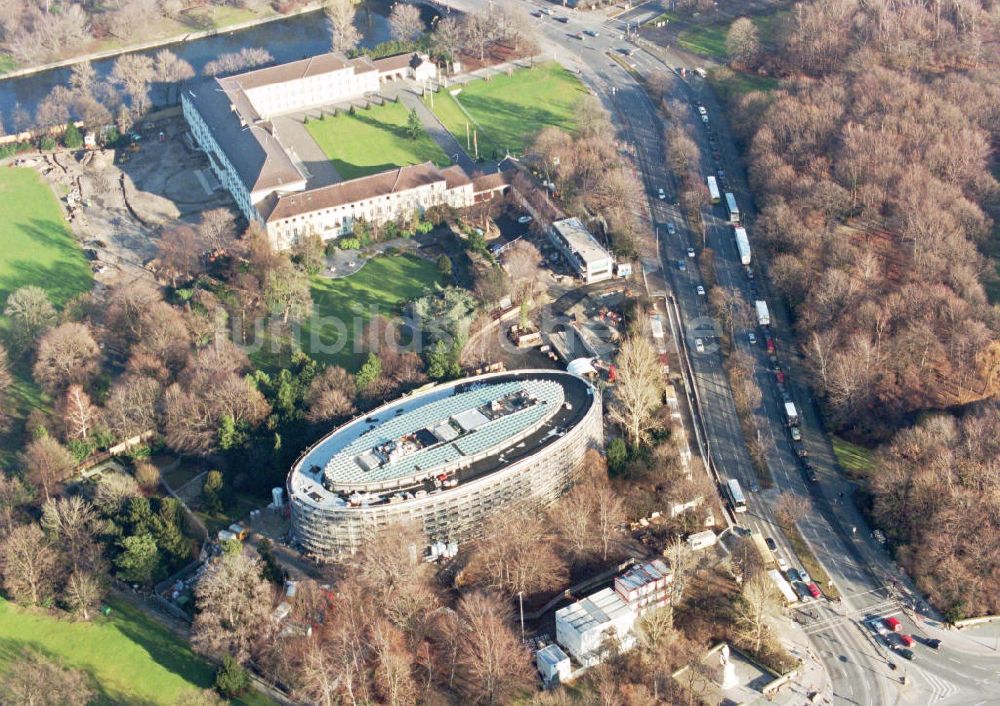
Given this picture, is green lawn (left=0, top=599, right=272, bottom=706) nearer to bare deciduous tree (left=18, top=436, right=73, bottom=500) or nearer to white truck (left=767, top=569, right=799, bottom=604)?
bare deciduous tree (left=18, top=436, right=73, bottom=500)

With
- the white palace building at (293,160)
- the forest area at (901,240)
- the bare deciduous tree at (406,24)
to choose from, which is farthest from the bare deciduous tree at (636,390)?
the bare deciduous tree at (406,24)

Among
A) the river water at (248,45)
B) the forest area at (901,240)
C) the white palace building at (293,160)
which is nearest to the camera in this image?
the forest area at (901,240)

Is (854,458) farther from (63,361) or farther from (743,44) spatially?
(743,44)

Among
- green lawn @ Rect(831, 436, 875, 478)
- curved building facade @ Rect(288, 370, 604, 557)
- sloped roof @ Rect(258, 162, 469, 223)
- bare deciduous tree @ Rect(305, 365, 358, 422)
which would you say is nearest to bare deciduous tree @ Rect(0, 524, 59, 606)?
curved building facade @ Rect(288, 370, 604, 557)

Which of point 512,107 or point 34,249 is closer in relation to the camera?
point 34,249

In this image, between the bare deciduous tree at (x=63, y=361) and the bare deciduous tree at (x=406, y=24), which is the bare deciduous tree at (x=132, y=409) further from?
the bare deciduous tree at (x=406, y=24)

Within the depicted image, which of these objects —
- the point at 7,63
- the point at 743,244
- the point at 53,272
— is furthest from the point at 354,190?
the point at 7,63
